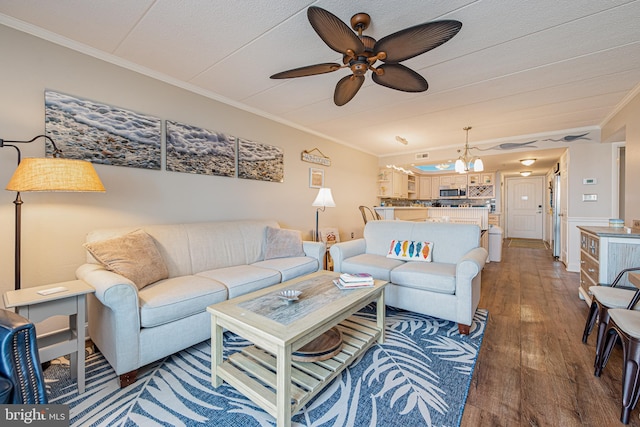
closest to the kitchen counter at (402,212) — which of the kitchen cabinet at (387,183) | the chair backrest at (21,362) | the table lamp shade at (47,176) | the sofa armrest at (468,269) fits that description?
the kitchen cabinet at (387,183)

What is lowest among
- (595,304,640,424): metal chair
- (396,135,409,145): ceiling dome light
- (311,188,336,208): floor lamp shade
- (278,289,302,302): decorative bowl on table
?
(595,304,640,424): metal chair

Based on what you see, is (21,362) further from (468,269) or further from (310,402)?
(468,269)

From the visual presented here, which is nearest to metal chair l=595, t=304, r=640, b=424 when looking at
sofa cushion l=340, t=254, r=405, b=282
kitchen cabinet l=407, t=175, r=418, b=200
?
sofa cushion l=340, t=254, r=405, b=282

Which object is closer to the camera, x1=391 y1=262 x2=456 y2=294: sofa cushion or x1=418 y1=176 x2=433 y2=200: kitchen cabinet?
x1=391 y1=262 x2=456 y2=294: sofa cushion

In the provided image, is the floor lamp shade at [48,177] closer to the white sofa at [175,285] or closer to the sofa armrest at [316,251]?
the white sofa at [175,285]

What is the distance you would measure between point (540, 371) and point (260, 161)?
3444 mm

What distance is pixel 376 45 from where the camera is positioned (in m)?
1.64

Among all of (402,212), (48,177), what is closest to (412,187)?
(402,212)

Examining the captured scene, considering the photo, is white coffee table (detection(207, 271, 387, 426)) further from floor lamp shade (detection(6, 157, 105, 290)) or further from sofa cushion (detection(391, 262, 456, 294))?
floor lamp shade (detection(6, 157, 105, 290))

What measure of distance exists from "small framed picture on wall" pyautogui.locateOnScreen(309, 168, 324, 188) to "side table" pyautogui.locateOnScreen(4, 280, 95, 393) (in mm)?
3287

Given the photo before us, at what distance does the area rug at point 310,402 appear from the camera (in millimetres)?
1384

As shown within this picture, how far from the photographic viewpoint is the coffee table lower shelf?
1379mm

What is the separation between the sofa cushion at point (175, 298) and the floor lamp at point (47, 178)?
809 mm

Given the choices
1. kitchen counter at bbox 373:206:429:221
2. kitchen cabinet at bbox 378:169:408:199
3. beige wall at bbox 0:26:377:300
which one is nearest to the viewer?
beige wall at bbox 0:26:377:300
